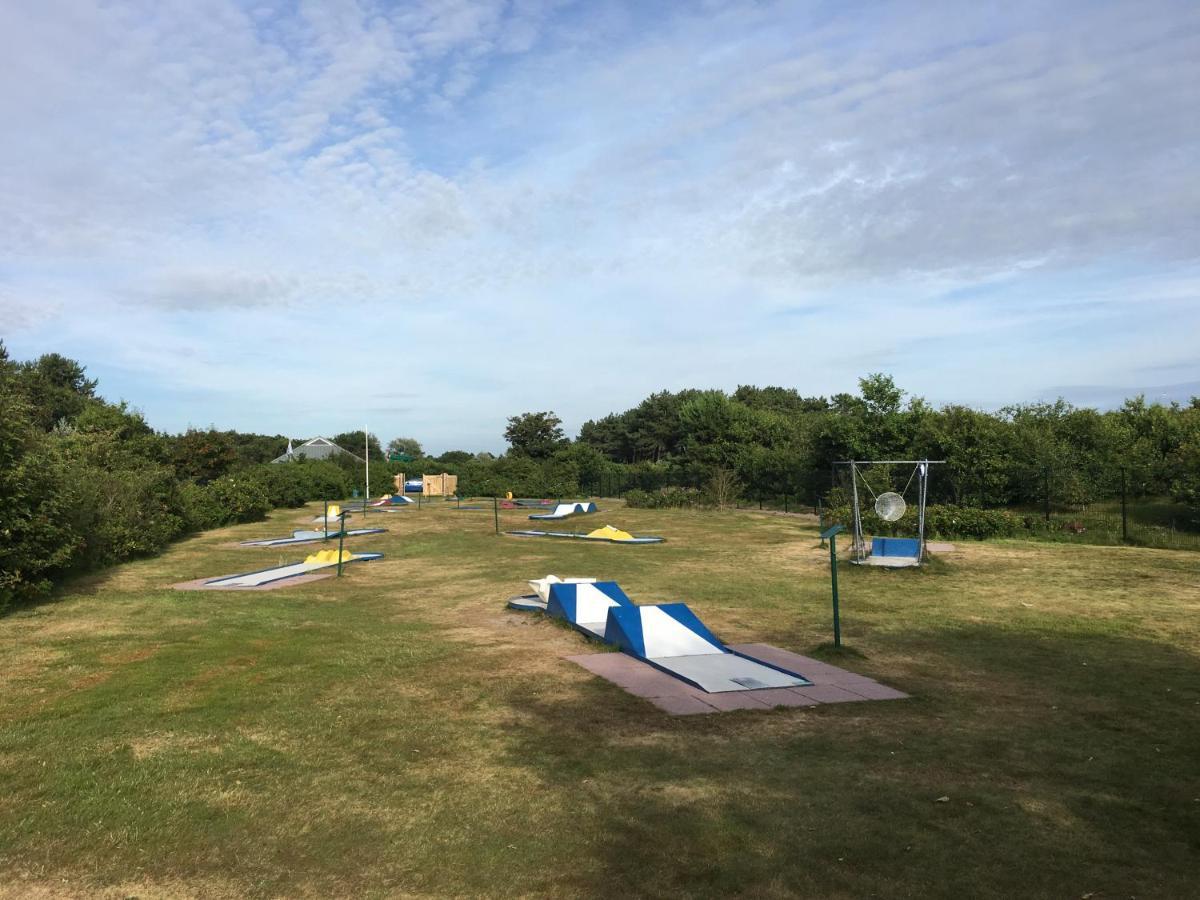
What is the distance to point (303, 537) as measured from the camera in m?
24.2

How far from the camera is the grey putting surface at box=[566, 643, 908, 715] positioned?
6.51 m

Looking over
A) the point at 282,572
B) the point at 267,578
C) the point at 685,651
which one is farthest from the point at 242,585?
the point at 685,651

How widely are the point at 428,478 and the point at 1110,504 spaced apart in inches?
1624

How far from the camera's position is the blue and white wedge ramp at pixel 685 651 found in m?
7.20

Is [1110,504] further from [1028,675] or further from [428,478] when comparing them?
[428,478]

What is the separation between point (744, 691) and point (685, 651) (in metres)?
1.53

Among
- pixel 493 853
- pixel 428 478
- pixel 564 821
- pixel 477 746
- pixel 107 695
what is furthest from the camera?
pixel 428 478

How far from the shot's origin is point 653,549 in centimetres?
2020

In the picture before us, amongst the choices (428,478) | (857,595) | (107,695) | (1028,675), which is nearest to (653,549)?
(857,595)

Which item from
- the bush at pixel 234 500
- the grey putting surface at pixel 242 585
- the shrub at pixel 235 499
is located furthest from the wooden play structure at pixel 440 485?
the grey putting surface at pixel 242 585

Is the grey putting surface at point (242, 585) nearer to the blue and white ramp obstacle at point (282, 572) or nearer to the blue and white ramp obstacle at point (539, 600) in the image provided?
the blue and white ramp obstacle at point (282, 572)

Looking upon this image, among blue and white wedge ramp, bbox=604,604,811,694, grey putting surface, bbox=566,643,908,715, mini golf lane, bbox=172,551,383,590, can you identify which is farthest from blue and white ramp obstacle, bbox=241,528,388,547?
grey putting surface, bbox=566,643,908,715

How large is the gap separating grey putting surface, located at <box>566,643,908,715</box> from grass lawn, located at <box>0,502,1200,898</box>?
0.78ft

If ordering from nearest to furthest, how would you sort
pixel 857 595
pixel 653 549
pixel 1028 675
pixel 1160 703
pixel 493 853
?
pixel 493 853, pixel 1160 703, pixel 1028 675, pixel 857 595, pixel 653 549
